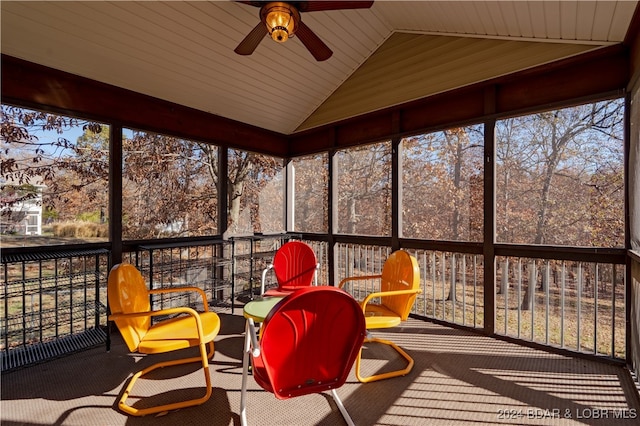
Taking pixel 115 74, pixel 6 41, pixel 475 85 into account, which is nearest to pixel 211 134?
pixel 115 74

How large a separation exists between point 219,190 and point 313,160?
6.29ft

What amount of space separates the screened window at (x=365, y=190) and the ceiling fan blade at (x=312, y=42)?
2.61 meters

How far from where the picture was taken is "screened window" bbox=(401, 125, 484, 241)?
15.6 ft

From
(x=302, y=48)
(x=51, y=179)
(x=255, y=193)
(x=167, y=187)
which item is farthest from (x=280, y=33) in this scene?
(x=255, y=193)

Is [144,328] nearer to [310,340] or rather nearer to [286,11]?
[310,340]

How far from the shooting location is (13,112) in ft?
10.4

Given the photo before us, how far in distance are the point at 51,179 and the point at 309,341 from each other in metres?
3.42

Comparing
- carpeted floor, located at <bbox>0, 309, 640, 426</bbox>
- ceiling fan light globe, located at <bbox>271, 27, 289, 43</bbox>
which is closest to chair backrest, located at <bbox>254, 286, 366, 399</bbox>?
carpeted floor, located at <bbox>0, 309, 640, 426</bbox>

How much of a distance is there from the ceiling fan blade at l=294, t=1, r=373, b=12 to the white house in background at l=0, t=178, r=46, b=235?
3085 millimetres

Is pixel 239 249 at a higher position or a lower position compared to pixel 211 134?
lower

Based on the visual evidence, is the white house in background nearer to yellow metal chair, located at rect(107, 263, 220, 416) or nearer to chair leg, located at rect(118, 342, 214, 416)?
yellow metal chair, located at rect(107, 263, 220, 416)

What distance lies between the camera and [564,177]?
389 centimetres

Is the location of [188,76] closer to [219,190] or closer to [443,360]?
[219,190]

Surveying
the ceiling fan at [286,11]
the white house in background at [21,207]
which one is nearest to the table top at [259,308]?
the ceiling fan at [286,11]
